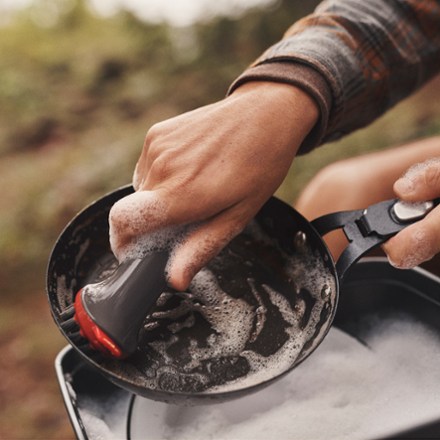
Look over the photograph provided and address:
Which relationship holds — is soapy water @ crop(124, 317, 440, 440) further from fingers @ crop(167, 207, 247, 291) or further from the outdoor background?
the outdoor background

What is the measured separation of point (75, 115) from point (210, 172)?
1.96 meters

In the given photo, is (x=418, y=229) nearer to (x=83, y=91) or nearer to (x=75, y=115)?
(x=75, y=115)

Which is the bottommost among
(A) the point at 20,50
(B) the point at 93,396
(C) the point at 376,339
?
(C) the point at 376,339

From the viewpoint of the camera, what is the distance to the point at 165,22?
9.89ft

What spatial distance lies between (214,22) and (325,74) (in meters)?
2.03

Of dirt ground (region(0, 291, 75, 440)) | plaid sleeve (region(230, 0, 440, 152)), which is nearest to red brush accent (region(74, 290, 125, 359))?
Answer: plaid sleeve (region(230, 0, 440, 152))

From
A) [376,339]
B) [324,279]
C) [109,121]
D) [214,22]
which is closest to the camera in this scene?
[324,279]

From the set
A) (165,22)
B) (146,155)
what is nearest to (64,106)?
(165,22)

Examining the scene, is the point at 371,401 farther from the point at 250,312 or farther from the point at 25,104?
the point at 25,104

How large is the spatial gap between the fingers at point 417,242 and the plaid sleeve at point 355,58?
24cm

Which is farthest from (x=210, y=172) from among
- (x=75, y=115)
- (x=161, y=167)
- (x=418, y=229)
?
(x=75, y=115)

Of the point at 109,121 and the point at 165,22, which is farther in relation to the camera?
the point at 165,22

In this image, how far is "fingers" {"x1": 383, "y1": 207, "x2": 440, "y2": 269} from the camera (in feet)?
2.61

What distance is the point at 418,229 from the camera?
2.62 feet
